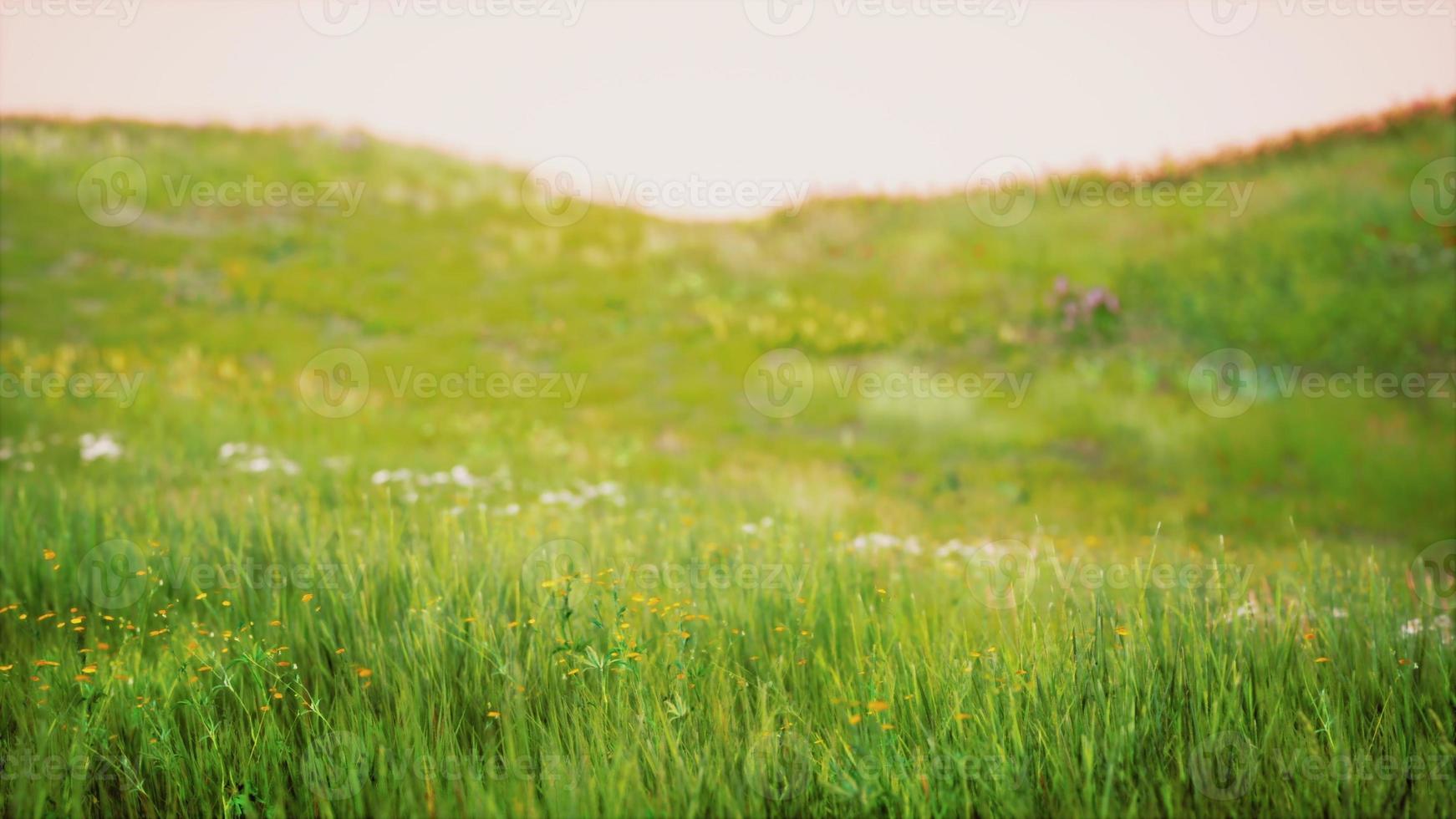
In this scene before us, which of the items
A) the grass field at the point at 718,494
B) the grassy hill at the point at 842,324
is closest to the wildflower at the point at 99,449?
the grass field at the point at 718,494

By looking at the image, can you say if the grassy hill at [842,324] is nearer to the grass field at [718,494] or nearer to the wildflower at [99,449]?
the grass field at [718,494]

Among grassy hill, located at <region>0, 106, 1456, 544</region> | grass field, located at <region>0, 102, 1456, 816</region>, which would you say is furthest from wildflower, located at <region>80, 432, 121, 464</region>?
grassy hill, located at <region>0, 106, 1456, 544</region>

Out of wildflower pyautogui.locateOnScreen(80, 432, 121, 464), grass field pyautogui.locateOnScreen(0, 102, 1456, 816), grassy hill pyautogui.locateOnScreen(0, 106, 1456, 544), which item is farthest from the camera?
grassy hill pyautogui.locateOnScreen(0, 106, 1456, 544)

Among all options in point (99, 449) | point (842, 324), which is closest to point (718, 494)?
point (99, 449)

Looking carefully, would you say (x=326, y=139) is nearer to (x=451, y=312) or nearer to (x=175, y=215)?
(x=175, y=215)

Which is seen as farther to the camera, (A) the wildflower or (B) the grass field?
(A) the wildflower

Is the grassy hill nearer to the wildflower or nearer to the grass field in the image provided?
the grass field

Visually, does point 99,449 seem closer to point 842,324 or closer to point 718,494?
point 718,494

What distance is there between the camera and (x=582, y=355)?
567 inches

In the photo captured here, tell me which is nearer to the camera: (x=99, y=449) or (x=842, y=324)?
(x=99, y=449)

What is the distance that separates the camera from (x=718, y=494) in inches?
Result: 326

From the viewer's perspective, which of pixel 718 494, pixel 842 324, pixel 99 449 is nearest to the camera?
pixel 99 449

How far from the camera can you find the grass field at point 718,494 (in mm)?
2658

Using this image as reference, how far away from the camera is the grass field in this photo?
105 inches
